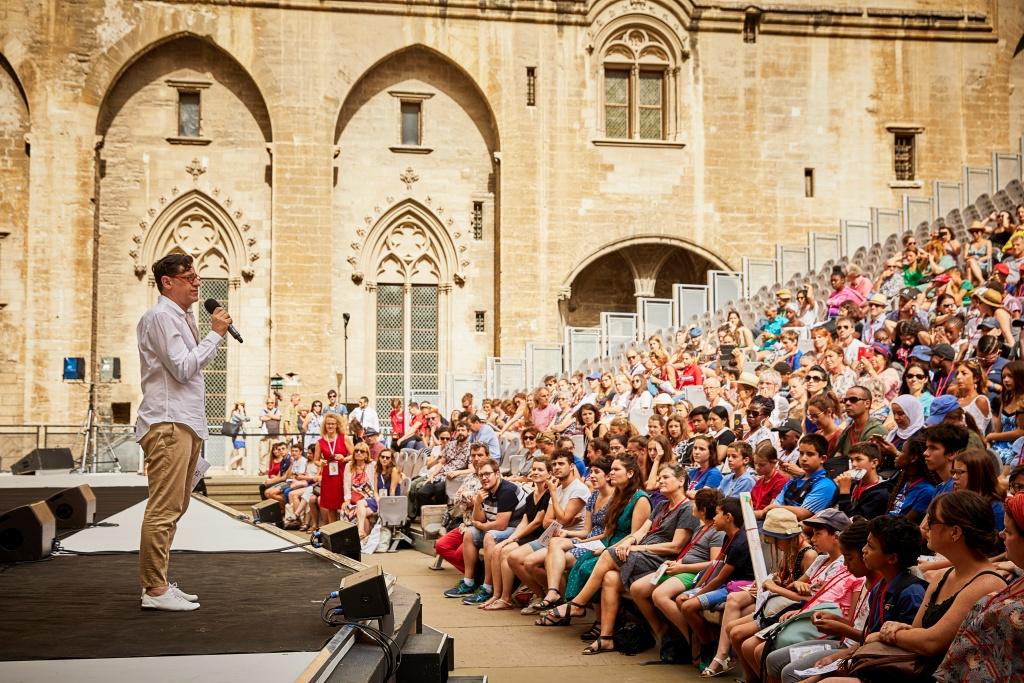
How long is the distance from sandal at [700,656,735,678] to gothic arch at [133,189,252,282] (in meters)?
21.3

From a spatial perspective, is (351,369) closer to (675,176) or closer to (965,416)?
(675,176)

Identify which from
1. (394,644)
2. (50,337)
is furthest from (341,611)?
(50,337)

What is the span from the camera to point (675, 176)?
29172 millimetres

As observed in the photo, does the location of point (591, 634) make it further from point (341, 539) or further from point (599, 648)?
point (341, 539)

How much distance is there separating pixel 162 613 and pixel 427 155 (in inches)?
919

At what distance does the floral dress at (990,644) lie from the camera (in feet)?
16.4

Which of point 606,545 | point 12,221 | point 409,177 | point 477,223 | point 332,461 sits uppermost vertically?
point 409,177

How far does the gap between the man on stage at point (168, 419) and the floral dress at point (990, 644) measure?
→ 3697 mm

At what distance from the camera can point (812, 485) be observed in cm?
888

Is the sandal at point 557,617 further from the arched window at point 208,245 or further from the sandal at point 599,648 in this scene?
the arched window at point 208,245

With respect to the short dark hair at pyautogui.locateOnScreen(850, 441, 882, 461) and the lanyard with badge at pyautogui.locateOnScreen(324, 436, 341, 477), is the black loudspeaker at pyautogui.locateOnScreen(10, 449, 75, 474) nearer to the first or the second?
the lanyard with badge at pyautogui.locateOnScreen(324, 436, 341, 477)

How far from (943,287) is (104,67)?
63.5 feet

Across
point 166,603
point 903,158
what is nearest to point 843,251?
point 903,158

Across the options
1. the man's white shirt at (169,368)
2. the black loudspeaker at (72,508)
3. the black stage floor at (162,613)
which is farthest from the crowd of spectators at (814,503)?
the black loudspeaker at (72,508)
